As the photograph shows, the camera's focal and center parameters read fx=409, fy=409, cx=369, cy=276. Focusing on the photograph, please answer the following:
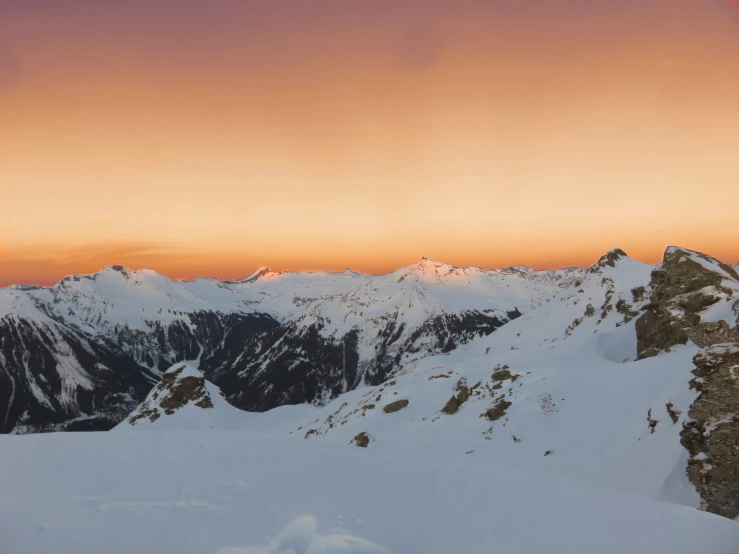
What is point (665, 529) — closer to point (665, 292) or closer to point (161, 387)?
point (665, 292)

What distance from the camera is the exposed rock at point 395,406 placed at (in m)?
43.6

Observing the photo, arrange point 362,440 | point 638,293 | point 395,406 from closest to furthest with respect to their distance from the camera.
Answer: point 362,440
point 395,406
point 638,293

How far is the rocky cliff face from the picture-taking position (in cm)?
1170

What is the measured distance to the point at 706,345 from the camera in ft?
88.1

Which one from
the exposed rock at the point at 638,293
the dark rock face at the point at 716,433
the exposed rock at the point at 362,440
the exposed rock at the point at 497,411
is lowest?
the exposed rock at the point at 362,440

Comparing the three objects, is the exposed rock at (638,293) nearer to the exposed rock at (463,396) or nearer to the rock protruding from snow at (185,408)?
the exposed rock at (463,396)

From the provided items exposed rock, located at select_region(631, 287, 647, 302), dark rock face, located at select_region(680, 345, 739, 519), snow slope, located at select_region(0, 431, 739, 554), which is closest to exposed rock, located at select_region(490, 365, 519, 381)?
exposed rock, located at select_region(631, 287, 647, 302)

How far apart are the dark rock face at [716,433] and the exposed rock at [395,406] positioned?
107 feet

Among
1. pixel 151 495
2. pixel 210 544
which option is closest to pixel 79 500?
pixel 151 495

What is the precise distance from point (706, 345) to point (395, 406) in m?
27.5

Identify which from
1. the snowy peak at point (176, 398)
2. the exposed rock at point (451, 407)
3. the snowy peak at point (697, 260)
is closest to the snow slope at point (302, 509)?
the exposed rock at point (451, 407)

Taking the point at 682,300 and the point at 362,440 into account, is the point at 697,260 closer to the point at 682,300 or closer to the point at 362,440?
the point at 682,300

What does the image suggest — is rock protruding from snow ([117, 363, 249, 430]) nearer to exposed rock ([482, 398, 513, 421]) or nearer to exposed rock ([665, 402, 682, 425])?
exposed rock ([482, 398, 513, 421])

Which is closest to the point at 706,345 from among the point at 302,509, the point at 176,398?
the point at 302,509
